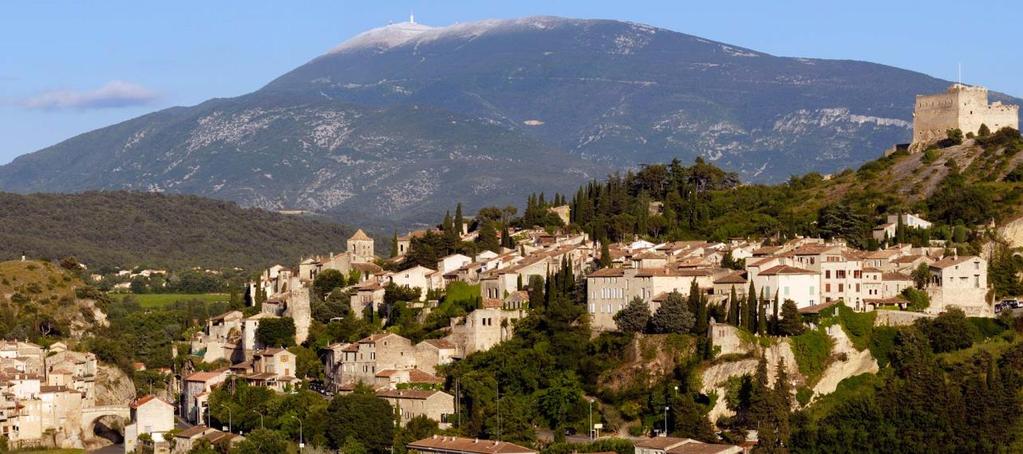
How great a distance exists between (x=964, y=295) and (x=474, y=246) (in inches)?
1053

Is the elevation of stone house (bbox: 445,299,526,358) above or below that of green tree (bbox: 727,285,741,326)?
below

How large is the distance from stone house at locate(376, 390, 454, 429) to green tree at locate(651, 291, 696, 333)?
837 centimetres

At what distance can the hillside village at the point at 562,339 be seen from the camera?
6800 cm

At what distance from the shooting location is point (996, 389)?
64188 mm

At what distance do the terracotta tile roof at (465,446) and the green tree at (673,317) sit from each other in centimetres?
861

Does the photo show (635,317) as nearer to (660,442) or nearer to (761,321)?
(761,321)

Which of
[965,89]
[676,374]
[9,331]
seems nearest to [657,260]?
[676,374]

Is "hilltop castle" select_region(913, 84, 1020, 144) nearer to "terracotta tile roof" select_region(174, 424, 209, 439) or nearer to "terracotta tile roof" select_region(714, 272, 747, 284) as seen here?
"terracotta tile roof" select_region(714, 272, 747, 284)

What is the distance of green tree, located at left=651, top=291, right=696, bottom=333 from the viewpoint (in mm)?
70000

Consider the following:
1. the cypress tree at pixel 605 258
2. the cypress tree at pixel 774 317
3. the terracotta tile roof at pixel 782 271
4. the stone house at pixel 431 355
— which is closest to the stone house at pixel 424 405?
the stone house at pixel 431 355

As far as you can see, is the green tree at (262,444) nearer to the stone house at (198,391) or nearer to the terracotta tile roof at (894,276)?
the stone house at (198,391)

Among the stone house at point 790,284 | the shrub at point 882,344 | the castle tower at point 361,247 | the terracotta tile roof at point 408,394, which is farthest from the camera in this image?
the castle tower at point 361,247

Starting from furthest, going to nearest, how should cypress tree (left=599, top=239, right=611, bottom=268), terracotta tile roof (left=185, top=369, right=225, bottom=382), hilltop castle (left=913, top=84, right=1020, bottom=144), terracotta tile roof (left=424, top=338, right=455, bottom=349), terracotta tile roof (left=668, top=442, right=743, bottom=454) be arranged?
hilltop castle (left=913, top=84, right=1020, bottom=144), terracotta tile roof (left=185, top=369, right=225, bottom=382), cypress tree (left=599, top=239, right=611, bottom=268), terracotta tile roof (left=424, top=338, right=455, bottom=349), terracotta tile roof (left=668, top=442, right=743, bottom=454)

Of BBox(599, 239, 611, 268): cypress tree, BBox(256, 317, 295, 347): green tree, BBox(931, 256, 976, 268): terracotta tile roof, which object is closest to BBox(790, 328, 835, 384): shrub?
BBox(931, 256, 976, 268): terracotta tile roof
